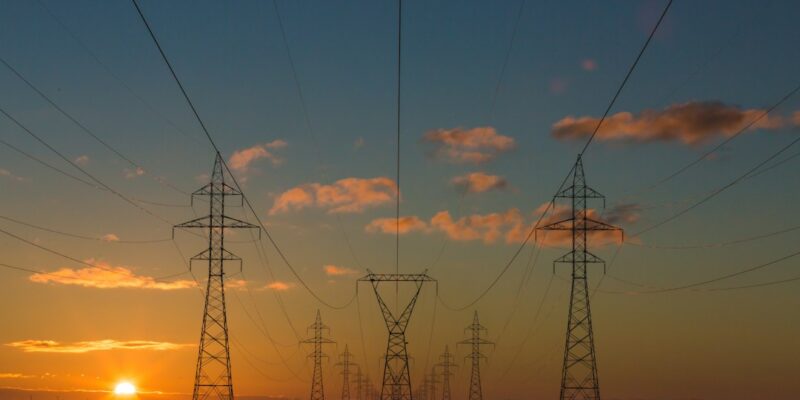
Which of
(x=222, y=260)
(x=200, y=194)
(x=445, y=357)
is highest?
(x=200, y=194)

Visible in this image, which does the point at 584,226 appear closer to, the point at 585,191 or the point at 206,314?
the point at 585,191

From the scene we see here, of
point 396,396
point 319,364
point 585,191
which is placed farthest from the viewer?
point 319,364

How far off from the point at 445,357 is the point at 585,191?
9695 centimetres

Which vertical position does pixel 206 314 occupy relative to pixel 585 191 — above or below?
below

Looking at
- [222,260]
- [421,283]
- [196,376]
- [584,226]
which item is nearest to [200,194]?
[222,260]

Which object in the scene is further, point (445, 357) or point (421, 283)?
point (445, 357)

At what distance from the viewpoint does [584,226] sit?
68312 mm

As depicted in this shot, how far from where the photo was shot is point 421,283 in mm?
77125

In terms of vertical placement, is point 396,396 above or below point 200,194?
below

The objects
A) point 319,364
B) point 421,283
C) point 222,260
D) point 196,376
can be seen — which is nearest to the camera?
point 196,376

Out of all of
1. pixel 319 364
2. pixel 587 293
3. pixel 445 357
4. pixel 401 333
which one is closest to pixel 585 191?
pixel 587 293

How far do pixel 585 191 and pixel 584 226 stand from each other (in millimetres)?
2849

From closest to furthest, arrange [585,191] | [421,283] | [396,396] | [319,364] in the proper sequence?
[585,191]
[421,283]
[396,396]
[319,364]

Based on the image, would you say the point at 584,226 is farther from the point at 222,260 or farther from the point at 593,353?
the point at 222,260
